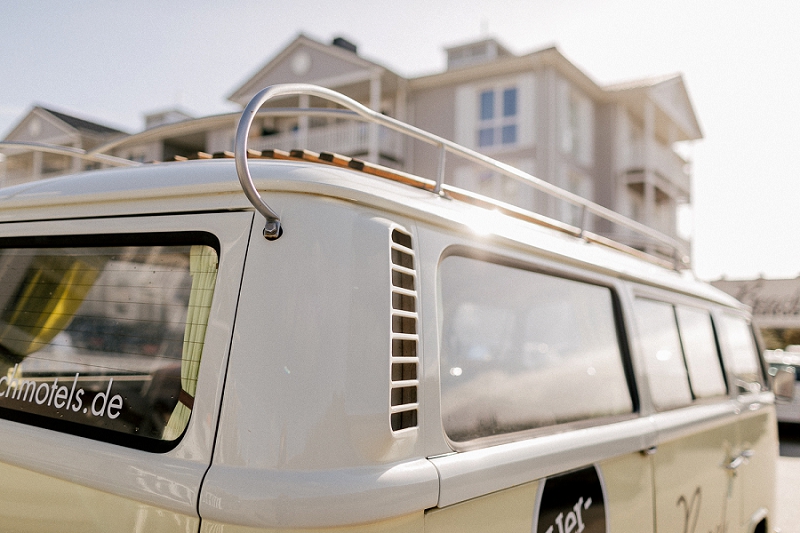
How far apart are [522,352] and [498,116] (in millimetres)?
16800

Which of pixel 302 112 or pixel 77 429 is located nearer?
pixel 77 429

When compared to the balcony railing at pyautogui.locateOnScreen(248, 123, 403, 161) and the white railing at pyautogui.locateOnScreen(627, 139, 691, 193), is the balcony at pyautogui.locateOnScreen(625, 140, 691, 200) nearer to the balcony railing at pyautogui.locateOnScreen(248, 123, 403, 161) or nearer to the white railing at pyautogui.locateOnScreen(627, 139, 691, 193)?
the white railing at pyautogui.locateOnScreen(627, 139, 691, 193)

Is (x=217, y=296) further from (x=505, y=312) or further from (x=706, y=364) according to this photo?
(x=706, y=364)

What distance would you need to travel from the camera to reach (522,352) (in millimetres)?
2314

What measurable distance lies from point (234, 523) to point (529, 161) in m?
17.1

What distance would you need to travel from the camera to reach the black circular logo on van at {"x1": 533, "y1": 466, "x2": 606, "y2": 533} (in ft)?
5.68

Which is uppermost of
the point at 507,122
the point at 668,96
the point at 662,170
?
the point at 668,96

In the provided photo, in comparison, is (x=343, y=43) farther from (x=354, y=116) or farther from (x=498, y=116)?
(x=354, y=116)

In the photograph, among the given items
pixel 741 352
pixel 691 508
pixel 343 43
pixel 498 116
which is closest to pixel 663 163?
pixel 498 116

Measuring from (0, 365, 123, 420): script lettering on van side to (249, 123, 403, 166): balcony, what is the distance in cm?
1755

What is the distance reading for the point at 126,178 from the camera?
1610mm

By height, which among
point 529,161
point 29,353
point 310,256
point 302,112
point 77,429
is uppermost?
point 529,161

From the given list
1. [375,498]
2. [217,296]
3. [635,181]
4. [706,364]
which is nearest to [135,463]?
[217,296]

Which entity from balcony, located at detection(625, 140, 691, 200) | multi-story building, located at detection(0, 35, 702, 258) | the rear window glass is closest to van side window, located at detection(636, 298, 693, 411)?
the rear window glass
